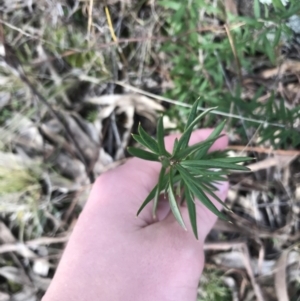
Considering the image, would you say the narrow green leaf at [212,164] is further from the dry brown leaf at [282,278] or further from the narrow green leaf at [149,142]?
the dry brown leaf at [282,278]

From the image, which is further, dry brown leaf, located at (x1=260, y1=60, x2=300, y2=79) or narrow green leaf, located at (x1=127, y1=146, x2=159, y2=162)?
dry brown leaf, located at (x1=260, y1=60, x2=300, y2=79)

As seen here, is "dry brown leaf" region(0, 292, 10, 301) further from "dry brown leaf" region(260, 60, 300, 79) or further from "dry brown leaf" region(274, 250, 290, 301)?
"dry brown leaf" region(260, 60, 300, 79)

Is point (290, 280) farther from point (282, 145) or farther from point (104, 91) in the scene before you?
point (104, 91)

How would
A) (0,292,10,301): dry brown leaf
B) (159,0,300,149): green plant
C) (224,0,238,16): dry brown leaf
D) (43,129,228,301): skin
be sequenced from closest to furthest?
1. (43,129,228,301): skin
2. (159,0,300,149): green plant
3. (224,0,238,16): dry brown leaf
4. (0,292,10,301): dry brown leaf

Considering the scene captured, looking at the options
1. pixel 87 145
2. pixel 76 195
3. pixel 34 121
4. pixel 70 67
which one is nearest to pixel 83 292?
pixel 76 195

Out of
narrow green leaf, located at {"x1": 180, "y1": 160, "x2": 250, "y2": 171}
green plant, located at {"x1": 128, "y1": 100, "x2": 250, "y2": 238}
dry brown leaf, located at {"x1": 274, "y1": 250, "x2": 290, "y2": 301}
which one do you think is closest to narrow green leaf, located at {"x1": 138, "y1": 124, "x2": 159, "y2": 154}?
green plant, located at {"x1": 128, "y1": 100, "x2": 250, "y2": 238}

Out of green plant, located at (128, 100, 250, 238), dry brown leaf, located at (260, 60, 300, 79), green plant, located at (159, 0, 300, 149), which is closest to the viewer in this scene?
green plant, located at (128, 100, 250, 238)

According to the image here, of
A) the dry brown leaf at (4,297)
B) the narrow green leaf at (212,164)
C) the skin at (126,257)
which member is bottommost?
the dry brown leaf at (4,297)

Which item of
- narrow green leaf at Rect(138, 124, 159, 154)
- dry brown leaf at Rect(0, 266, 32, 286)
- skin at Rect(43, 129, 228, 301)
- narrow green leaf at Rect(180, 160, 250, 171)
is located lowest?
dry brown leaf at Rect(0, 266, 32, 286)

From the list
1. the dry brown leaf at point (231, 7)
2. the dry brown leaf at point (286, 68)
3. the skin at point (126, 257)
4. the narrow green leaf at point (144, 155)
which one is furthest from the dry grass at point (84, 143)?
the narrow green leaf at point (144, 155)
